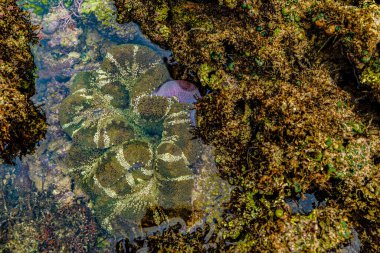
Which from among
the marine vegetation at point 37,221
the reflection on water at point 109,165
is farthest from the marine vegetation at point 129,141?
the marine vegetation at point 37,221

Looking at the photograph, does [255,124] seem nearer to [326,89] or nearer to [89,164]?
[326,89]

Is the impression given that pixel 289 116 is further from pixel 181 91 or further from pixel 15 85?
pixel 15 85

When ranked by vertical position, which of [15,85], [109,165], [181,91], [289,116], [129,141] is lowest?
[109,165]

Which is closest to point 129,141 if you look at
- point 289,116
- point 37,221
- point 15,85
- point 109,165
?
point 109,165

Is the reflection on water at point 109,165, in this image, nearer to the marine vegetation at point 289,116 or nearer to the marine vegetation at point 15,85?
the marine vegetation at point 289,116

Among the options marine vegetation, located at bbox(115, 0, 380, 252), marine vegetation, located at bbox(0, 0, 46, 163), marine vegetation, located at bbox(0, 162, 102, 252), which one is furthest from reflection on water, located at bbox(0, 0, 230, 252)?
marine vegetation, located at bbox(0, 0, 46, 163)

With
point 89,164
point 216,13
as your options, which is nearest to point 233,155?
point 216,13
